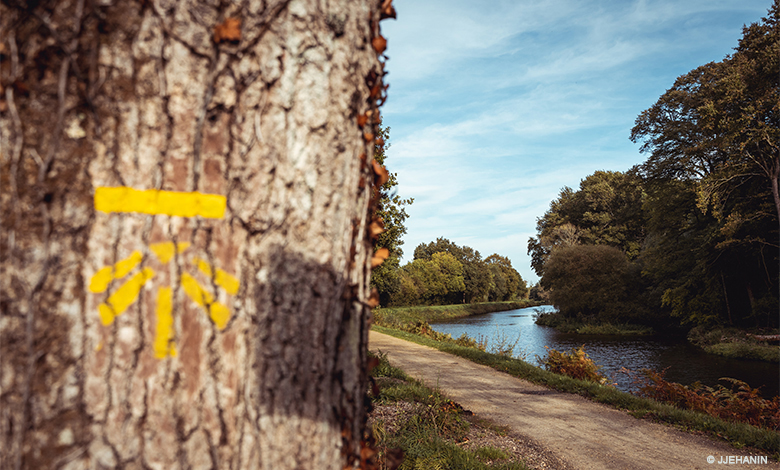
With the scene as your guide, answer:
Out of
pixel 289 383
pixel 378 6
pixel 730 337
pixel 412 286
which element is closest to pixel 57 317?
pixel 289 383

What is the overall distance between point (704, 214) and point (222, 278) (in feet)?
69.8

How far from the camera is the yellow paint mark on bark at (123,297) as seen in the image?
93 centimetres

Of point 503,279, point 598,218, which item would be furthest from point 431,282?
point 503,279

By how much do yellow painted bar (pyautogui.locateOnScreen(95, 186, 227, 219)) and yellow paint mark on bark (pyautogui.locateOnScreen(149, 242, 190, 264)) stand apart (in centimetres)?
7

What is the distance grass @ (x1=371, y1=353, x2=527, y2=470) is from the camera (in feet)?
14.5

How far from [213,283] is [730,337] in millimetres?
23430

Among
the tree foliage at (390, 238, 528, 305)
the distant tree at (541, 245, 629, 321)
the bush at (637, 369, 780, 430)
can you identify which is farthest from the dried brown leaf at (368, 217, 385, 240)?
the tree foliage at (390, 238, 528, 305)

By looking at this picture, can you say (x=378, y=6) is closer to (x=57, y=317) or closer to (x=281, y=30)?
(x=281, y=30)

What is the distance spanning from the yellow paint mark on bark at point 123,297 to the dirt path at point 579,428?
17.6 feet

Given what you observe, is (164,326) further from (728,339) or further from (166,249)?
(728,339)

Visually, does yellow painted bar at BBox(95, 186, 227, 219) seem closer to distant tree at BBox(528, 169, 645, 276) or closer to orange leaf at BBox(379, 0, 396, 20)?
orange leaf at BBox(379, 0, 396, 20)

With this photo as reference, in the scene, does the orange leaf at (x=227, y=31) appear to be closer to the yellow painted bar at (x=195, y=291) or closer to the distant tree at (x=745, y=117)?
the yellow painted bar at (x=195, y=291)

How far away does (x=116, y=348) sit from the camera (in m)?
0.93

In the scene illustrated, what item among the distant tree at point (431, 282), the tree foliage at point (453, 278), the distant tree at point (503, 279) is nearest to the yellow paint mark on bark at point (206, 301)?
the tree foliage at point (453, 278)
